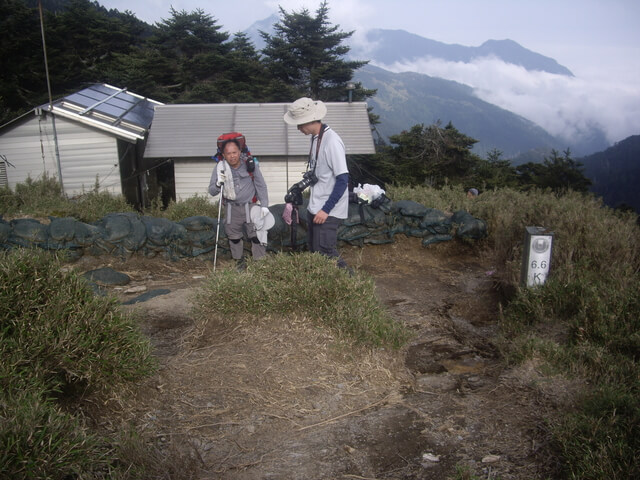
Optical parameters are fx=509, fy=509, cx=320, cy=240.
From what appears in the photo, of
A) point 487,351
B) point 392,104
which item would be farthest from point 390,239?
point 392,104

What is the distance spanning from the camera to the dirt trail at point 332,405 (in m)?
2.69

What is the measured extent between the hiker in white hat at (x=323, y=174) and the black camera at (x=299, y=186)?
10mm

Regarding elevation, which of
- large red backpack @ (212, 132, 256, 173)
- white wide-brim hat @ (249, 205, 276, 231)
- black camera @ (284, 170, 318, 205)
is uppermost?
large red backpack @ (212, 132, 256, 173)

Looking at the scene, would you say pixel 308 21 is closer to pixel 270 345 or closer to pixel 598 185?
pixel 598 185

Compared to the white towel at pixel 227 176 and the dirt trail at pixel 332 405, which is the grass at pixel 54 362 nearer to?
the dirt trail at pixel 332 405

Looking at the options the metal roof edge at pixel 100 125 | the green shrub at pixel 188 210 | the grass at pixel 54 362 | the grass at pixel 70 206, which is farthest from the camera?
the metal roof edge at pixel 100 125

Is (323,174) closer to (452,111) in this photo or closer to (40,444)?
(40,444)

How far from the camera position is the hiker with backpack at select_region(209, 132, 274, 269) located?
5.91m

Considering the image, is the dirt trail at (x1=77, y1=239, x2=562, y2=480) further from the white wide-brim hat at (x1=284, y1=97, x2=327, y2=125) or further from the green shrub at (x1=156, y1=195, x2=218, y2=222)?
the green shrub at (x1=156, y1=195, x2=218, y2=222)

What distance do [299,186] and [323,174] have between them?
0.50 metres

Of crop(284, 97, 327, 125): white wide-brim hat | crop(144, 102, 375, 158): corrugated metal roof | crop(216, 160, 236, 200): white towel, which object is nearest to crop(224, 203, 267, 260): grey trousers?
crop(216, 160, 236, 200): white towel

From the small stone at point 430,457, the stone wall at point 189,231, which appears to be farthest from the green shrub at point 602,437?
the stone wall at point 189,231

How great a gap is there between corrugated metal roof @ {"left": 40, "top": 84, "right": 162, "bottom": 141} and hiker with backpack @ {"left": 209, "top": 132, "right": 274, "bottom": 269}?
302 inches

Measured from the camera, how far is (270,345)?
3789 mm
